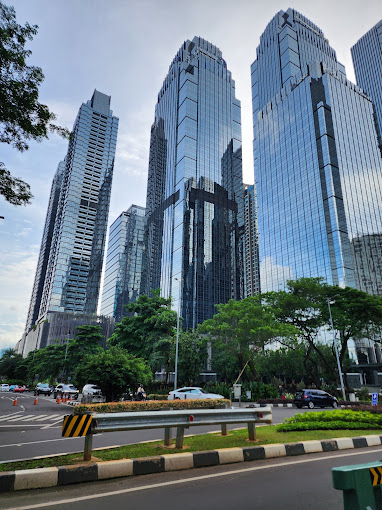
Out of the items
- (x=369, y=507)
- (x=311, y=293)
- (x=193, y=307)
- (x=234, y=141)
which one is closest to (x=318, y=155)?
(x=234, y=141)

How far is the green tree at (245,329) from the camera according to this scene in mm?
34562

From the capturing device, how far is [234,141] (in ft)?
441

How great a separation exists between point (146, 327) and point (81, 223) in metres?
106

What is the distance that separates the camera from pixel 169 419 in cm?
646

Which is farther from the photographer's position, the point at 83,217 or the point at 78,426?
the point at 83,217

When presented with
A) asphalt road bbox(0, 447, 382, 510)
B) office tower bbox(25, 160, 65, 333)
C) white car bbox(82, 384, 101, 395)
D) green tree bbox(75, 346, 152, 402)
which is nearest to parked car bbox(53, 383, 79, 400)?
white car bbox(82, 384, 101, 395)

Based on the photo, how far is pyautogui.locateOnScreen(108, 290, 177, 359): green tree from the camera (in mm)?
A: 39406

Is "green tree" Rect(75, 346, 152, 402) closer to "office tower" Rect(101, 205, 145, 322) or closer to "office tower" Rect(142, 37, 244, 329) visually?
"office tower" Rect(142, 37, 244, 329)

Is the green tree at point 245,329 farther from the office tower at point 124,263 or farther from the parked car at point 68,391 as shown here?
the office tower at point 124,263

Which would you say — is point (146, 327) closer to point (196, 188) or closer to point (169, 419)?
point (169, 419)

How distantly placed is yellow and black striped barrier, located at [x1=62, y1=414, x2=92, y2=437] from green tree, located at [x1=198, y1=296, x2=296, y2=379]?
28778mm

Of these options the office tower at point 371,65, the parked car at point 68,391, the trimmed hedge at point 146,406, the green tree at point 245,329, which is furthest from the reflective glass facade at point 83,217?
the trimmed hedge at point 146,406

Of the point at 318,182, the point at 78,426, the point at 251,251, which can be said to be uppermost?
the point at 251,251

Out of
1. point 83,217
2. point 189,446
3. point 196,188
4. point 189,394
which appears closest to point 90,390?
point 189,394
